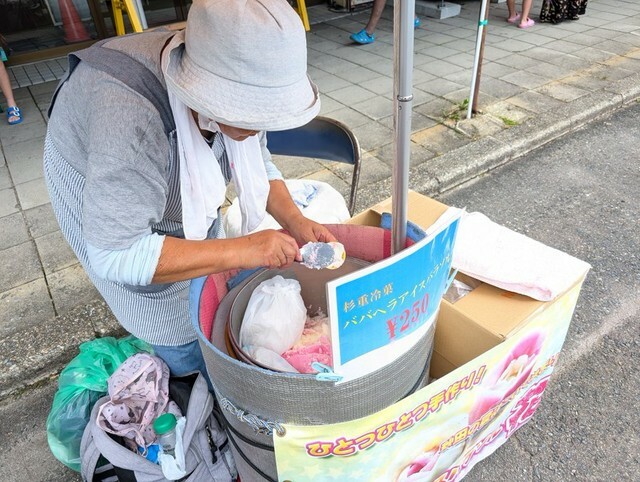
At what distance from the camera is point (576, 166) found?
365cm

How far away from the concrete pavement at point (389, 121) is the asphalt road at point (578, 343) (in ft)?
0.81

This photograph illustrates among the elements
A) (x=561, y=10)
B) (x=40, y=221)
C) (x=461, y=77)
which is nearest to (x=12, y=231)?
(x=40, y=221)

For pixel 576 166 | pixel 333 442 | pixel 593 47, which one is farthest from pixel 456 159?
pixel 593 47

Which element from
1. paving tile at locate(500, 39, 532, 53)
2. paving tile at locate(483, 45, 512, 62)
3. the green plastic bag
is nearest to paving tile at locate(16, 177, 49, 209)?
the green plastic bag

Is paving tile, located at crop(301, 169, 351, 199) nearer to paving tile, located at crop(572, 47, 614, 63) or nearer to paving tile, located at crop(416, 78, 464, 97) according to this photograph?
paving tile, located at crop(416, 78, 464, 97)

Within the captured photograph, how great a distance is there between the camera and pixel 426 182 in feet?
10.9

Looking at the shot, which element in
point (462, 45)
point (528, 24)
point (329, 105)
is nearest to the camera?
point (329, 105)

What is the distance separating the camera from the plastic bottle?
1.60 meters

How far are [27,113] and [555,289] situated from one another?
4.86 meters

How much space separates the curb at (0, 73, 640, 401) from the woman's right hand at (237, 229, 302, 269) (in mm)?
646

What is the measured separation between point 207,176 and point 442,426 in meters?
0.93

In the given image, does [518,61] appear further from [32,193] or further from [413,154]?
[32,193]

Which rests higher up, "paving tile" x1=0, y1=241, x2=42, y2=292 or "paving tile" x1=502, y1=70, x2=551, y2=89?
"paving tile" x1=0, y1=241, x2=42, y2=292

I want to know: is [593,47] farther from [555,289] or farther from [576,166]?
[555,289]
